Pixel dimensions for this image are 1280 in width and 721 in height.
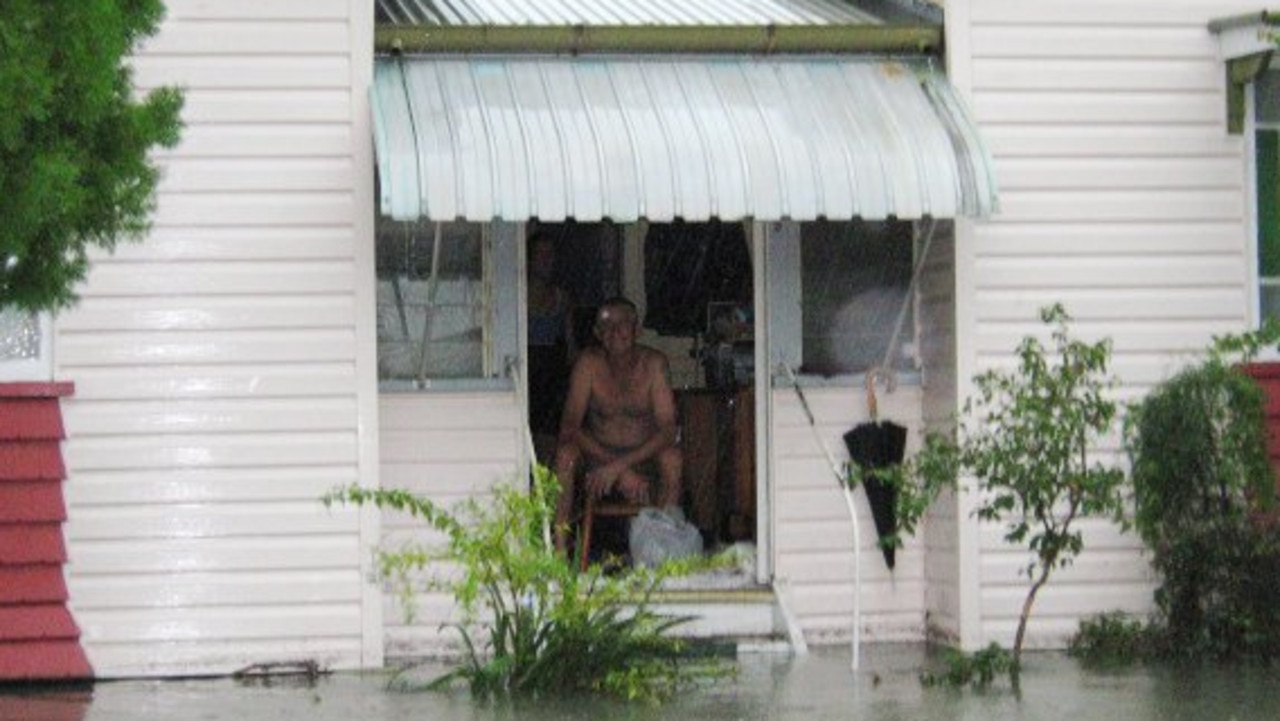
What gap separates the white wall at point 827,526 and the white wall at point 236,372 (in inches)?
84.8

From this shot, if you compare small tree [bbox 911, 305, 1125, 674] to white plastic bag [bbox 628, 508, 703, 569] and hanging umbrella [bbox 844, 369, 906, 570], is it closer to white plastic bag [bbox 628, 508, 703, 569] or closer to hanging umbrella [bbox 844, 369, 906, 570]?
hanging umbrella [bbox 844, 369, 906, 570]

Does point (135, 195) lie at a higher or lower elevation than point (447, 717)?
higher

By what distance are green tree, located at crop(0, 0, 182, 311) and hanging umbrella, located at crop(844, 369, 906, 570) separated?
510 centimetres

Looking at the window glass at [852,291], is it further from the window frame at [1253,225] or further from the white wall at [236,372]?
the white wall at [236,372]

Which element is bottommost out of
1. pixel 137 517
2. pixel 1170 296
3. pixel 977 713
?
pixel 977 713

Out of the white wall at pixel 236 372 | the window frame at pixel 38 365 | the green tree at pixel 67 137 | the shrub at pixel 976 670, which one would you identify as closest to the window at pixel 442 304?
the white wall at pixel 236 372

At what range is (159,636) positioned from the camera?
13.3 m

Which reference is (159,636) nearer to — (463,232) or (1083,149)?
(463,232)

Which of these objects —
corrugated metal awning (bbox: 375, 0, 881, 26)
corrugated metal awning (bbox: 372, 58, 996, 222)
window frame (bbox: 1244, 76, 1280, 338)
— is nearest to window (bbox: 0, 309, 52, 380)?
corrugated metal awning (bbox: 372, 58, 996, 222)

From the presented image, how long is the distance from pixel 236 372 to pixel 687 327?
3744 millimetres

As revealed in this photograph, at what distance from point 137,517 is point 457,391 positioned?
1.67 metres

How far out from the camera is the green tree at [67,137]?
9203 mm

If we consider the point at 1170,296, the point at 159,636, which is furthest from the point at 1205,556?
the point at 159,636

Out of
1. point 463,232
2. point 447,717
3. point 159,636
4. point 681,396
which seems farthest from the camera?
point 681,396
